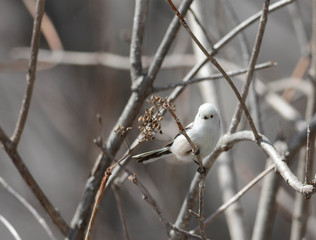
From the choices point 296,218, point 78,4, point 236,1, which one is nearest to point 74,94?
point 78,4

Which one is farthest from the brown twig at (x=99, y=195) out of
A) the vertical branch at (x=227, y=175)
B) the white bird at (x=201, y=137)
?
the vertical branch at (x=227, y=175)

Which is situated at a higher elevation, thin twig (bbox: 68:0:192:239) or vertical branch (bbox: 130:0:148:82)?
→ vertical branch (bbox: 130:0:148:82)

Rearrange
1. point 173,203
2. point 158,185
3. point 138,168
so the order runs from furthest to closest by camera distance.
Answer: point 158,185 < point 138,168 < point 173,203

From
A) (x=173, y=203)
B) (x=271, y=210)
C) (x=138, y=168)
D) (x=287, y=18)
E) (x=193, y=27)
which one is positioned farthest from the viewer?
(x=287, y=18)

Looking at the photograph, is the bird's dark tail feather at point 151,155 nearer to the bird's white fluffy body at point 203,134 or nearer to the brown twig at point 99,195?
the bird's white fluffy body at point 203,134

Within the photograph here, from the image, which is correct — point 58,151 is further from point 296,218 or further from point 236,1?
point 296,218

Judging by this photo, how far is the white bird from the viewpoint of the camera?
4.53ft

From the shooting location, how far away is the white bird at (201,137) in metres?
1.38

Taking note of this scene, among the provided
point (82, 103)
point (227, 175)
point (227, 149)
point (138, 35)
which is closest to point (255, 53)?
point (227, 149)

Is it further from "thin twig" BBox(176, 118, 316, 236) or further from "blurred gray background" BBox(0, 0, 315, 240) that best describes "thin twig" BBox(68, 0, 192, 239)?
"blurred gray background" BBox(0, 0, 315, 240)

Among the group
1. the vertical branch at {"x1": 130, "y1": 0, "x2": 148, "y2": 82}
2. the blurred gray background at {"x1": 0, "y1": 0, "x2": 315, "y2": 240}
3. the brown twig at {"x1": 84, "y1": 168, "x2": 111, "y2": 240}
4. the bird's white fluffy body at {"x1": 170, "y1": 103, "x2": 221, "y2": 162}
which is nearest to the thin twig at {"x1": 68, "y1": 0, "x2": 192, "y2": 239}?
the vertical branch at {"x1": 130, "y1": 0, "x2": 148, "y2": 82}

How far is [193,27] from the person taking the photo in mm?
2627

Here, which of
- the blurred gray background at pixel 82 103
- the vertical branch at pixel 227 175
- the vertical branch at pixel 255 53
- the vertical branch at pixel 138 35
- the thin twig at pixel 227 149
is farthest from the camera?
the blurred gray background at pixel 82 103

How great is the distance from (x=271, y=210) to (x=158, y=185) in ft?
6.74
